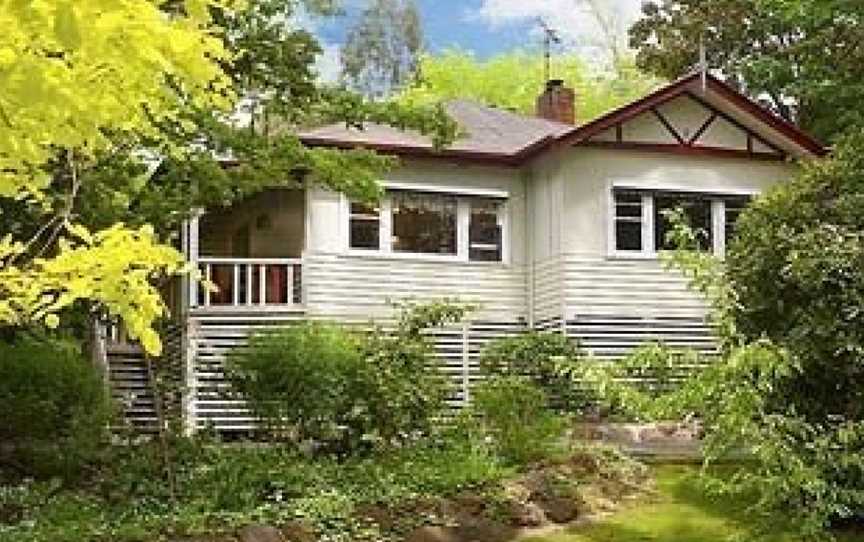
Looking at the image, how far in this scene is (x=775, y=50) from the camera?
3562 centimetres

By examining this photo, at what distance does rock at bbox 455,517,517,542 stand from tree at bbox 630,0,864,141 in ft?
49.2

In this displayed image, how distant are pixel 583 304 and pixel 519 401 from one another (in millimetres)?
7967

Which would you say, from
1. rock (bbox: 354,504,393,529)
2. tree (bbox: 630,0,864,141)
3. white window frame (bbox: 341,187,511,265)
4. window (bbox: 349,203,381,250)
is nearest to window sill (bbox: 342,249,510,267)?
white window frame (bbox: 341,187,511,265)

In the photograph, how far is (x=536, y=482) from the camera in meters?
14.4

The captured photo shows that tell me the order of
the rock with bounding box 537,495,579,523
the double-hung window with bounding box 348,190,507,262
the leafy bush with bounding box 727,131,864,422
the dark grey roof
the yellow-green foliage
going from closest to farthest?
the yellow-green foliage < the leafy bush with bounding box 727,131,864,422 < the rock with bounding box 537,495,579,523 < the dark grey roof < the double-hung window with bounding box 348,190,507,262

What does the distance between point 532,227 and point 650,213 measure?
211 centimetres

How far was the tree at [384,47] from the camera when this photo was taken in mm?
50125

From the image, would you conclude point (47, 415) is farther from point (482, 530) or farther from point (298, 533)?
point (482, 530)

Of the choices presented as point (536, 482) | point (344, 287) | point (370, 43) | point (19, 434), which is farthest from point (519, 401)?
point (370, 43)

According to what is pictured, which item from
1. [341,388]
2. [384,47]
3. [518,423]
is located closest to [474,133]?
[341,388]

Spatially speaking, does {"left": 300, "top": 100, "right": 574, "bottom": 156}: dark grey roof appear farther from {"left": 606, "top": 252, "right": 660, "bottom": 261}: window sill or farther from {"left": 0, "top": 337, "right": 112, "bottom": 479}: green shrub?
{"left": 0, "top": 337, "right": 112, "bottom": 479}: green shrub

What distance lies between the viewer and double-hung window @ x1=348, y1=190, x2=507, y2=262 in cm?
2305

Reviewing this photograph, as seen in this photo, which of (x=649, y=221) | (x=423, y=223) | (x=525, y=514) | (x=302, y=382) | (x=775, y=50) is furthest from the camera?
(x=775, y=50)

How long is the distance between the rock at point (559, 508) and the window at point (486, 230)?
1022 cm
